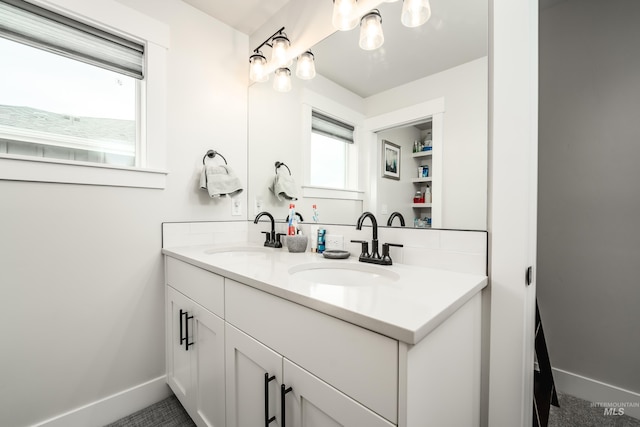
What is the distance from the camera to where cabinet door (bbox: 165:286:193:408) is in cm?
131

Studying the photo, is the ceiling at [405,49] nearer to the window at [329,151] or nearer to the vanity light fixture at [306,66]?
the vanity light fixture at [306,66]

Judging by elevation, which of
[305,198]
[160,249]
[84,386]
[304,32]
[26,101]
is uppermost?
[304,32]

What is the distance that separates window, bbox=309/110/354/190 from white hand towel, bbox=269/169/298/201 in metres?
0.16

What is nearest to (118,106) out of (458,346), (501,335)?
(458,346)

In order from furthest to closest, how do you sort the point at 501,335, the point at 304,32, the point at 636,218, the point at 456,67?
the point at 304,32 < the point at 636,218 < the point at 456,67 < the point at 501,335

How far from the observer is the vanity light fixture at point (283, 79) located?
1688mm

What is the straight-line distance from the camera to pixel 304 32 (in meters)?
1.57

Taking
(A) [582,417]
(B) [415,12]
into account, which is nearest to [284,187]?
(B) [415,12]

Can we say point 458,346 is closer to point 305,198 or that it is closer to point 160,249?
point 305,198

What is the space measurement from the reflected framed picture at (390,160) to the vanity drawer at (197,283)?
0.82 meters

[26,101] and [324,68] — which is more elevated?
A: [324,68]

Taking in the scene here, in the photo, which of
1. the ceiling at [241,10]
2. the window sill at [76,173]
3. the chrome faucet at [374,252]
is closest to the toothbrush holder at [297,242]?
the chrome faucet at [374,252]

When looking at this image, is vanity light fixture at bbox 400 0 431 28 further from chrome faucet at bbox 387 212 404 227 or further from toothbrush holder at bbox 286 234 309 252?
toothbrush holder at bbox 286 234 309 252

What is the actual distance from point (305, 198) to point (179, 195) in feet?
2.53
